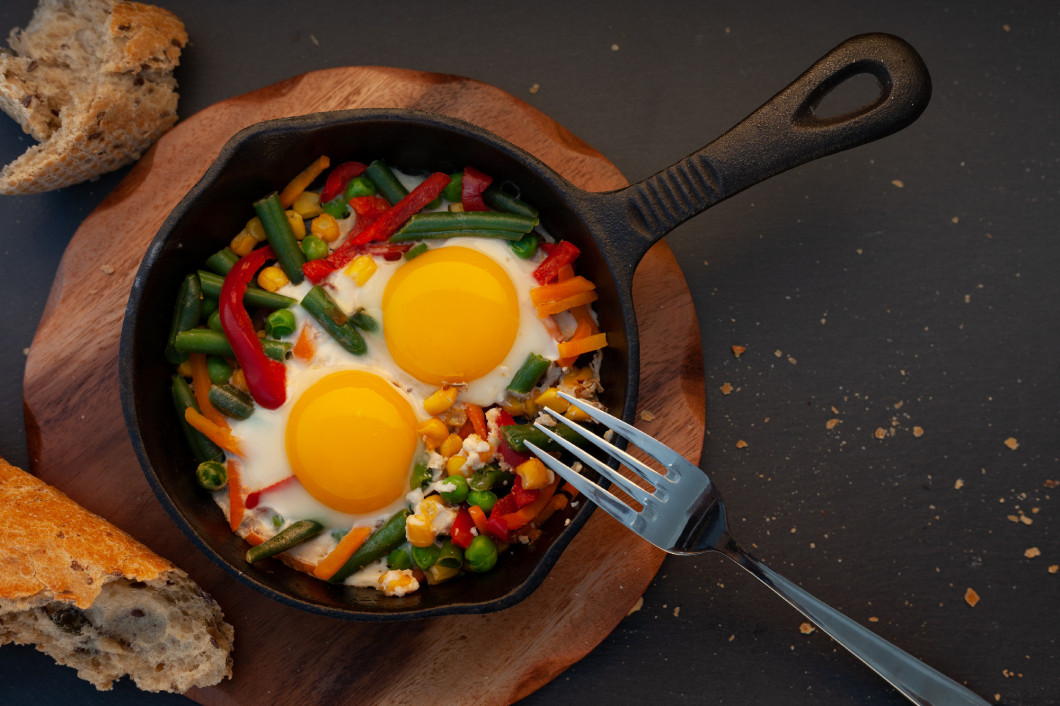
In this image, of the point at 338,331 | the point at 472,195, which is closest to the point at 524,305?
the point at 472,195

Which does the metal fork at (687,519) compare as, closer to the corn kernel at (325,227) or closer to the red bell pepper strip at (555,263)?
the red bell pepper strip at (555,263)

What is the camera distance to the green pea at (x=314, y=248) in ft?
10.2

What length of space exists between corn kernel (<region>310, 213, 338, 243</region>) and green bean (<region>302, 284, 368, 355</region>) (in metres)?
0.31

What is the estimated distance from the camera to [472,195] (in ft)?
10.3

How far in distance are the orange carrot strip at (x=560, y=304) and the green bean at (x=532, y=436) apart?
0.47 metres

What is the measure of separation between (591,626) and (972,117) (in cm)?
317

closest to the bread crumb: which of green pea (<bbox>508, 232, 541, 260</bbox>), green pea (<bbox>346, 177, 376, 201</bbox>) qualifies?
green pea (<bbox>508, 232, 541, 260</bbox>)

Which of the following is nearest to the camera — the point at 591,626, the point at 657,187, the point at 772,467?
the point at 657,187

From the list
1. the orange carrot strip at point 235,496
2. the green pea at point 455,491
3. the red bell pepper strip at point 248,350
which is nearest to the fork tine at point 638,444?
the green pea at point 455,491

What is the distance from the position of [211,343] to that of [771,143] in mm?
2385

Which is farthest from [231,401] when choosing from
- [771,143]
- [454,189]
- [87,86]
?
[771,143]

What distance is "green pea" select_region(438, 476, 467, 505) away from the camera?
293cm

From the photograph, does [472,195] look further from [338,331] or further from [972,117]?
[972,117]

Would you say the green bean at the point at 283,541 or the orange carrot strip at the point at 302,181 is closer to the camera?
the green bean at the point at 283,541
